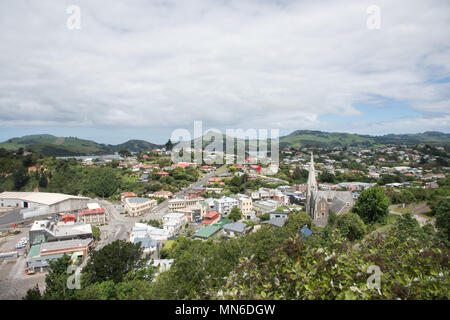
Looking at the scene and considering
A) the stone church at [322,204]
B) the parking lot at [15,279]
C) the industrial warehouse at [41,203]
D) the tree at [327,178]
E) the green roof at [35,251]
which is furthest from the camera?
the tree at [327,178]

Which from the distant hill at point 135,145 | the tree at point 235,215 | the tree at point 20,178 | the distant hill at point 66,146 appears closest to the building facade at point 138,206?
the tree at point 235,215

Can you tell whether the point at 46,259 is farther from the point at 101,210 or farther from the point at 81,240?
the point at 101,210

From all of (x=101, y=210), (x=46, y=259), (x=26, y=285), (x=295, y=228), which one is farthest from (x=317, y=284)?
(x=101, y=210)

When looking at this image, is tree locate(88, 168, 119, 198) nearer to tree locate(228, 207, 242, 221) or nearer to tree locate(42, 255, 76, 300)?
tree locate(228, 207, 242, 221)

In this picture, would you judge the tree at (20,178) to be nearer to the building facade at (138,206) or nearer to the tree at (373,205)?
the building facade at (138,206)

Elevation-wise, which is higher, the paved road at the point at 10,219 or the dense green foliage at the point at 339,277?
the dense green foliage at the point at 339,277
